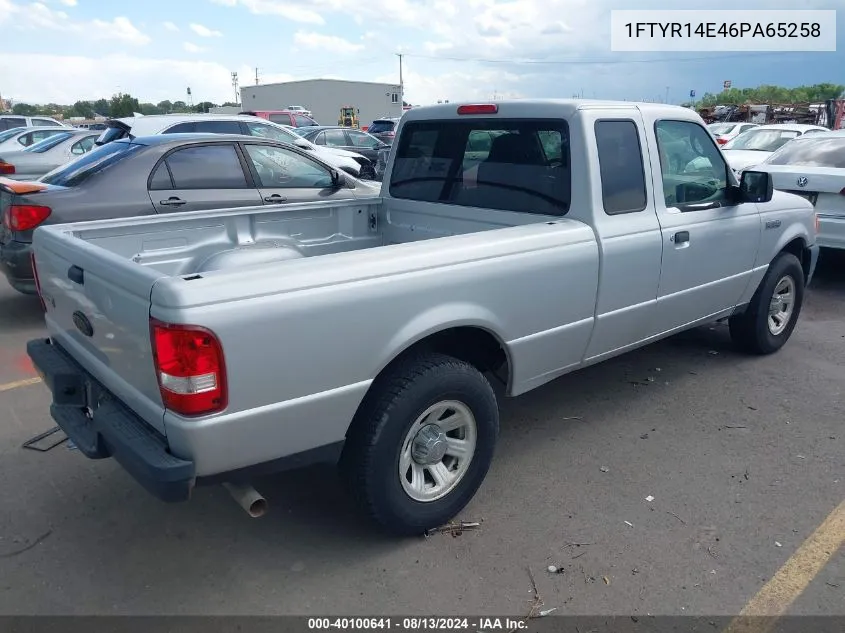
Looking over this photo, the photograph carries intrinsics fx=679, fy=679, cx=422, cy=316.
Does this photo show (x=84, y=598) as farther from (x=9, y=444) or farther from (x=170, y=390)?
(x=9, y=444)

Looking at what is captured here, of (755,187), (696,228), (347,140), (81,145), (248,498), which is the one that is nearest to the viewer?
(248,498)

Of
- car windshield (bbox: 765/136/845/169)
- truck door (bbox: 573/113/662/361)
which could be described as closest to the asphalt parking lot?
truck door (bbox: 573/113/662/361)

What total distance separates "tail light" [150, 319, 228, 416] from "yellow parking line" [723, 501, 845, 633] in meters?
2.11

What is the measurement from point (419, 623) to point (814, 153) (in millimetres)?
8009

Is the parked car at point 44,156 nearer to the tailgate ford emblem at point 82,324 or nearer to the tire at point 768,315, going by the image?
the tailgate ford emblem at point 82,324

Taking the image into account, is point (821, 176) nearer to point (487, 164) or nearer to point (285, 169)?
point (487, 164)

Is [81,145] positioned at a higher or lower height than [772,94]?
lower

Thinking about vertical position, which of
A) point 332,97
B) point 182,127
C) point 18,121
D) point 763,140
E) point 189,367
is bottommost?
point 189,367

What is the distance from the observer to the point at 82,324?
289 cm

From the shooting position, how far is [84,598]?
2717 mm

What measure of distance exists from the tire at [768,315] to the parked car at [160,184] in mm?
3674

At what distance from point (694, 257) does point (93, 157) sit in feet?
17.2

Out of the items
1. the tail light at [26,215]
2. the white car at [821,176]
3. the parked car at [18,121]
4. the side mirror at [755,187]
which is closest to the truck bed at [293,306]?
the side mirror at [755,187]

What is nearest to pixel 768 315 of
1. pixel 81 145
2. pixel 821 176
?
pixel 821 176
